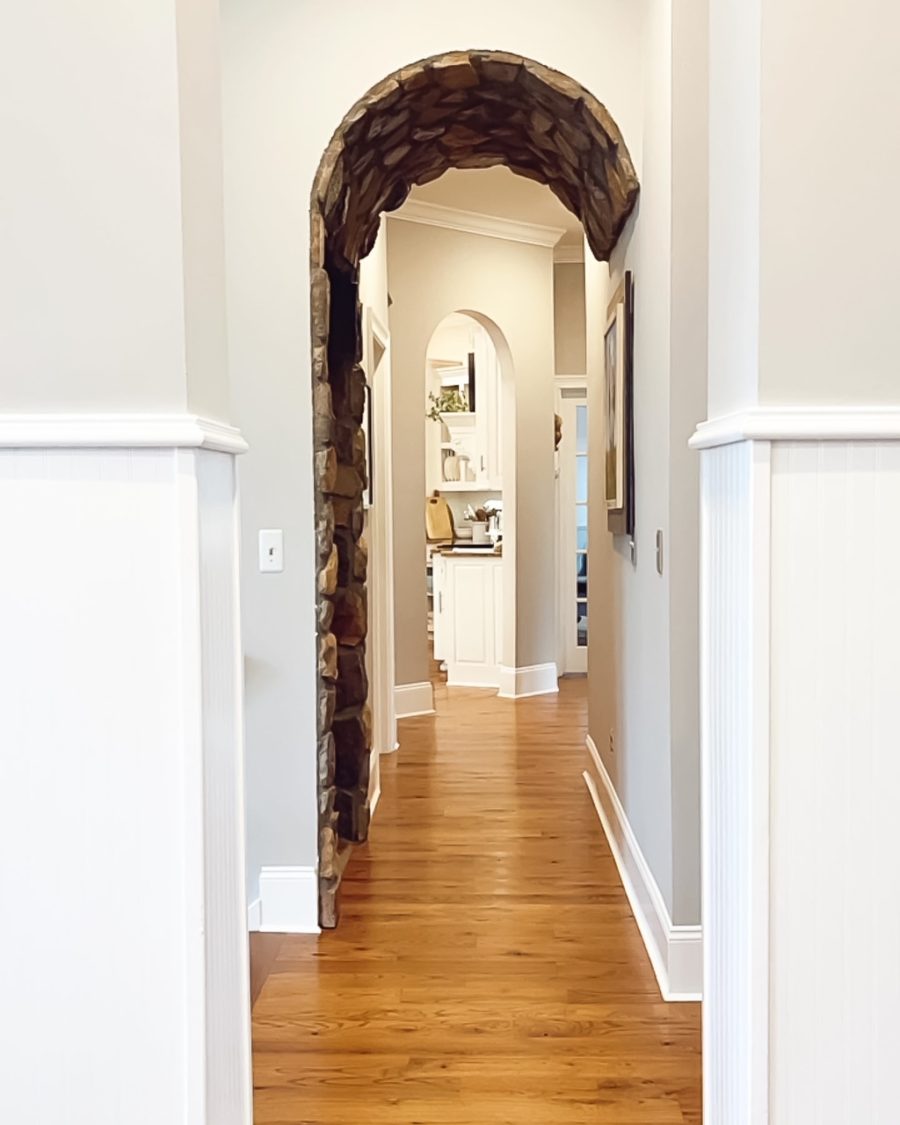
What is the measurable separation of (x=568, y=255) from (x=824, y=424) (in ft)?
19.4

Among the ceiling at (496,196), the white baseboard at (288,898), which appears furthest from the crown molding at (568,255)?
the white baseboard at (288,898)

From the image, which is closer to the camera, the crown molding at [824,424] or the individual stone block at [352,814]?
the crown molding at [824,424]

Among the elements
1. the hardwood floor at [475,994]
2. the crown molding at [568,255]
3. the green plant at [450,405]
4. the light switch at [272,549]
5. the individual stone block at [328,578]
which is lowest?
the hardwood floor at [475,994]

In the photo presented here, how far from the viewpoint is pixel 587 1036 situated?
2.18 meters

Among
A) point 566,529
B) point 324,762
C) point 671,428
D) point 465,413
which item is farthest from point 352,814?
point 465,413

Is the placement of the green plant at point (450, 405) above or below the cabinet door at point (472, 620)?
above

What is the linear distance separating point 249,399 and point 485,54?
46.7 inches

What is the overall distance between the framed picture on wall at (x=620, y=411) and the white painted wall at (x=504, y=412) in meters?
2.13

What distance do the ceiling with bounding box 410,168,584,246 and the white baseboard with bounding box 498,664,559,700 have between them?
286 cm

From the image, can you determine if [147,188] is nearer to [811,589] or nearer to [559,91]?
[811,589]

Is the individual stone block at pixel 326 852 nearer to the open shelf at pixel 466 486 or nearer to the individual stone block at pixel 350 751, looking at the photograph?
the individual stone block at pixel 350 751

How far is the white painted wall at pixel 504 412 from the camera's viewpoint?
17.7 ft

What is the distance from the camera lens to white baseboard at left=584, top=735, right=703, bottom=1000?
2.34m

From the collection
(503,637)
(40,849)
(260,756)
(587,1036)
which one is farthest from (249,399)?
(503,637)
